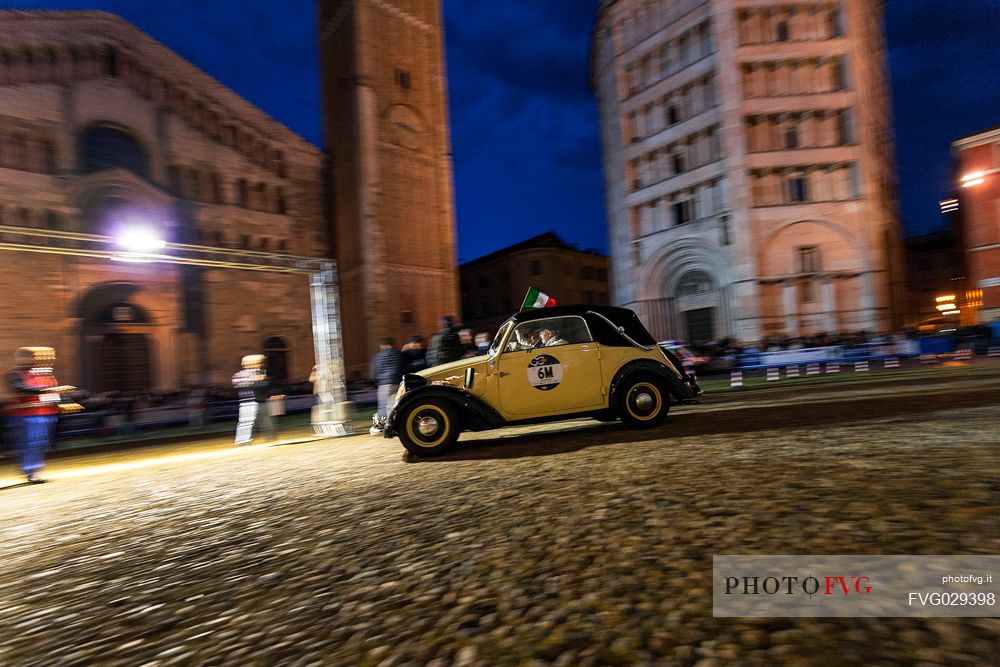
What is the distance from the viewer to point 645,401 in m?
7.34

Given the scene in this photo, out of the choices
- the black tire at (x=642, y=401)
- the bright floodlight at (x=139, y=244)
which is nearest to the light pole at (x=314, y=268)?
the bright floodlight at (x=139, y=244)

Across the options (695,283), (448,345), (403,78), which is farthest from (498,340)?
(403,78)

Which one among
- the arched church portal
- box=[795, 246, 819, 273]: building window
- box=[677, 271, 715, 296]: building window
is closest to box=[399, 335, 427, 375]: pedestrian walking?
the arched church portal

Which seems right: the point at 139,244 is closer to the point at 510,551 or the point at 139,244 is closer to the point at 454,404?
the point at 454,404

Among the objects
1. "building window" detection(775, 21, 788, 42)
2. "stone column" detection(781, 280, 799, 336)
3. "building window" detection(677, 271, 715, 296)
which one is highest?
"building window" detection(775, 21, 788, 42)

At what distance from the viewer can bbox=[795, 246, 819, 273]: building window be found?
28.9 metres

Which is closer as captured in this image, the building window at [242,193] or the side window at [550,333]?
the side window at [550,333]

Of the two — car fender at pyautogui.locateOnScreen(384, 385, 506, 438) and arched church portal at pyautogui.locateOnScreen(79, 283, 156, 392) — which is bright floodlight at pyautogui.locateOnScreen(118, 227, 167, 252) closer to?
car fender at pyautogui.locateOnScreen(384, 385, 506, 438)

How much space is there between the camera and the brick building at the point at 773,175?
28.5 metres

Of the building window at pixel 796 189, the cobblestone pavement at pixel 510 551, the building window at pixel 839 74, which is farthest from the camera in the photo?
the building window at pixel 839 74

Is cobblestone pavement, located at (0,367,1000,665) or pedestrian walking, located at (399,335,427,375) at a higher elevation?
pedestrian walking, located at (399,335,427,375)

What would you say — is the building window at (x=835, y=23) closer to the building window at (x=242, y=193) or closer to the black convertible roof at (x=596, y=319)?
the black convertible roof at (x=596, y=319)

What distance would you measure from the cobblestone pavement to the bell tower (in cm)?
2664

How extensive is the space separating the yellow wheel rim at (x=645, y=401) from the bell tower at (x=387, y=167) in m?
25.3
